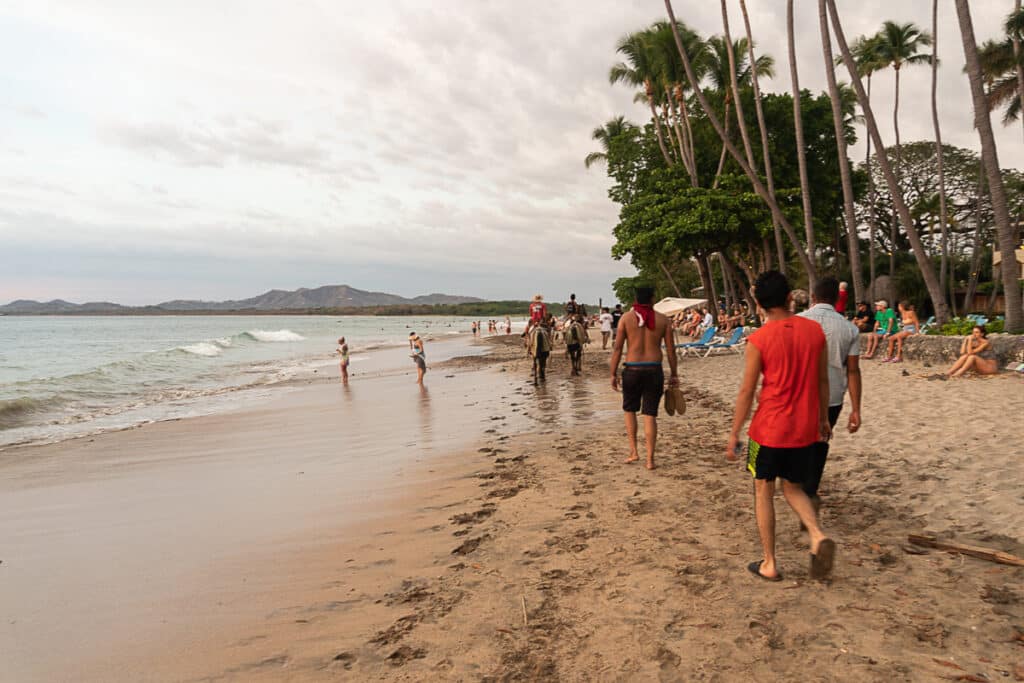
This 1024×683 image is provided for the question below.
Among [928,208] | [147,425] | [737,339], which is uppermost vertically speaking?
[928,208]

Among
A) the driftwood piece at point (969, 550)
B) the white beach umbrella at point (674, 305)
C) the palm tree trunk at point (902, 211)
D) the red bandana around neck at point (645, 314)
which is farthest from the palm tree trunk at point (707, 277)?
the driftwood piece at point (969, 550)

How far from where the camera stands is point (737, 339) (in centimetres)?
1653

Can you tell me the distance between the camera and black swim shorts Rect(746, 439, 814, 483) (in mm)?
2920

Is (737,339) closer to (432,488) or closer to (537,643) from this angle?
(432,488)

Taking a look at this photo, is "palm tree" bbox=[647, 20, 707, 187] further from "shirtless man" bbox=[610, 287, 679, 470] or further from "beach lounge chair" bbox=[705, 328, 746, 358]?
"shirtless man" bbox=[610, 287, 679, 470]

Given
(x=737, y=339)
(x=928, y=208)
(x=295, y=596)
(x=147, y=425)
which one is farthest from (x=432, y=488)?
(x=928, y=208)

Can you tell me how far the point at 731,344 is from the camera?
16375 mm

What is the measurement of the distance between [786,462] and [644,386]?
7.76ft

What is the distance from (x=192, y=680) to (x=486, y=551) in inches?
67.5

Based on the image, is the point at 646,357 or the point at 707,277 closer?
the point at 646,357

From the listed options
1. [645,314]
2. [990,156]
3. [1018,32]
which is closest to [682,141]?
[1018,32]

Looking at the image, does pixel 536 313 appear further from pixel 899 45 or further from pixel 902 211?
pixel 899 45

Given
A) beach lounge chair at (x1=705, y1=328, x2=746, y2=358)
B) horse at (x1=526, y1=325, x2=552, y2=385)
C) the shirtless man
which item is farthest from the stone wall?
the shirtless man

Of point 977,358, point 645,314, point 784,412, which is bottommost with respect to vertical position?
point 977,358
